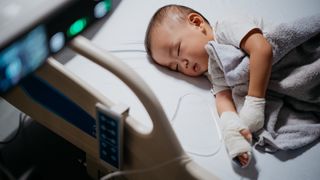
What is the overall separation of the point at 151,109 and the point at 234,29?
1.76 ft

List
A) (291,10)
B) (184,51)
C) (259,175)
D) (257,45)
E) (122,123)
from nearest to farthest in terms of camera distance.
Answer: (122,123), (259,175), (257,45), (184,51), (291,10)

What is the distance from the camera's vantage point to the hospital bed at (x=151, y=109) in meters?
0.81

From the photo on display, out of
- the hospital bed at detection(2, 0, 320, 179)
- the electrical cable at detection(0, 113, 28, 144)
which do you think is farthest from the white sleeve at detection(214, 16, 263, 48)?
the electrical cable at detection(0, 113, 28, 144)

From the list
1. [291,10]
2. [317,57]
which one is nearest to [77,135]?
[317,57]

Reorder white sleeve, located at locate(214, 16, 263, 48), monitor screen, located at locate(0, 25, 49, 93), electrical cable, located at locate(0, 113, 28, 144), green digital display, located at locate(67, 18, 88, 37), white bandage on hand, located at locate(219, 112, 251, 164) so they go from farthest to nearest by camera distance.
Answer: electrical cable, located at locate(0, 113, 28, 144) → white sleeve, located at locate(214, 16, 263, 48) → white bandage on hand, located at locate(219, 112, 251, 164) → green digital display, located at locate(67, 18, 88, 37) → monitor screen, located at locate(0, 25, 49, 93)

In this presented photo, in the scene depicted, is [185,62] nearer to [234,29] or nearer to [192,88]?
[192,88]

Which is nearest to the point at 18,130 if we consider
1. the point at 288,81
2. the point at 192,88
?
the point at 192,88

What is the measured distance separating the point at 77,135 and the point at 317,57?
812mm

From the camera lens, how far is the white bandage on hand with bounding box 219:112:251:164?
984mm

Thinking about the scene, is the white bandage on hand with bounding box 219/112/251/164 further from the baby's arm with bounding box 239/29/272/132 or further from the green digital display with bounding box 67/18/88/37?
the green digital display with bounding box 67/18/88/37

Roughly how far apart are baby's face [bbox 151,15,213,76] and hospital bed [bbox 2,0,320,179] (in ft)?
0.21

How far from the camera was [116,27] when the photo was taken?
1.47 metres

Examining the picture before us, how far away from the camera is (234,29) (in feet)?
3.83

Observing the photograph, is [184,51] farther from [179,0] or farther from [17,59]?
[17,59]
